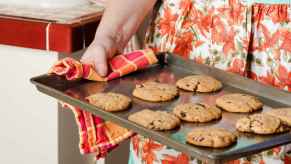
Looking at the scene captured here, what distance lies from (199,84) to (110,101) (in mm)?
195

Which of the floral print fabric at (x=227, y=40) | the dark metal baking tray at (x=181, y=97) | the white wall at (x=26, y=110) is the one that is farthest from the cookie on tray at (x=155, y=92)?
the white wall at (x=26, y=110)

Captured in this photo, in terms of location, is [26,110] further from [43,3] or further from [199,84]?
[199,84]

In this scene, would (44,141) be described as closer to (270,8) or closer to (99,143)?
(99,143)

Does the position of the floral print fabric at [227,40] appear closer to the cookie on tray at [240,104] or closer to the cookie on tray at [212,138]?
the cookie on tray at [240,104]

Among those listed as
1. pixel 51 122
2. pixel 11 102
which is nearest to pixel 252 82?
pixel 51 122

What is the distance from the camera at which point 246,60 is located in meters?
1.13

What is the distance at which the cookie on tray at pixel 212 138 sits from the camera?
2.82 feet

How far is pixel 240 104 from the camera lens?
3.35ft

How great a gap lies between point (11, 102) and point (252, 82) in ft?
2.08

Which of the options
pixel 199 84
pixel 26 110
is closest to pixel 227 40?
pixel 199 84

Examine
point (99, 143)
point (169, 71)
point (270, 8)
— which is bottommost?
point (99, 143)

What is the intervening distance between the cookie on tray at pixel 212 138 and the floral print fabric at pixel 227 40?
208mm

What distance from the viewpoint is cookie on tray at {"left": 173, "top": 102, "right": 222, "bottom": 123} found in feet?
3.22

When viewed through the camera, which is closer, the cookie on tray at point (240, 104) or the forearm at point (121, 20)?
the cookie on tray at point (240, 104)
